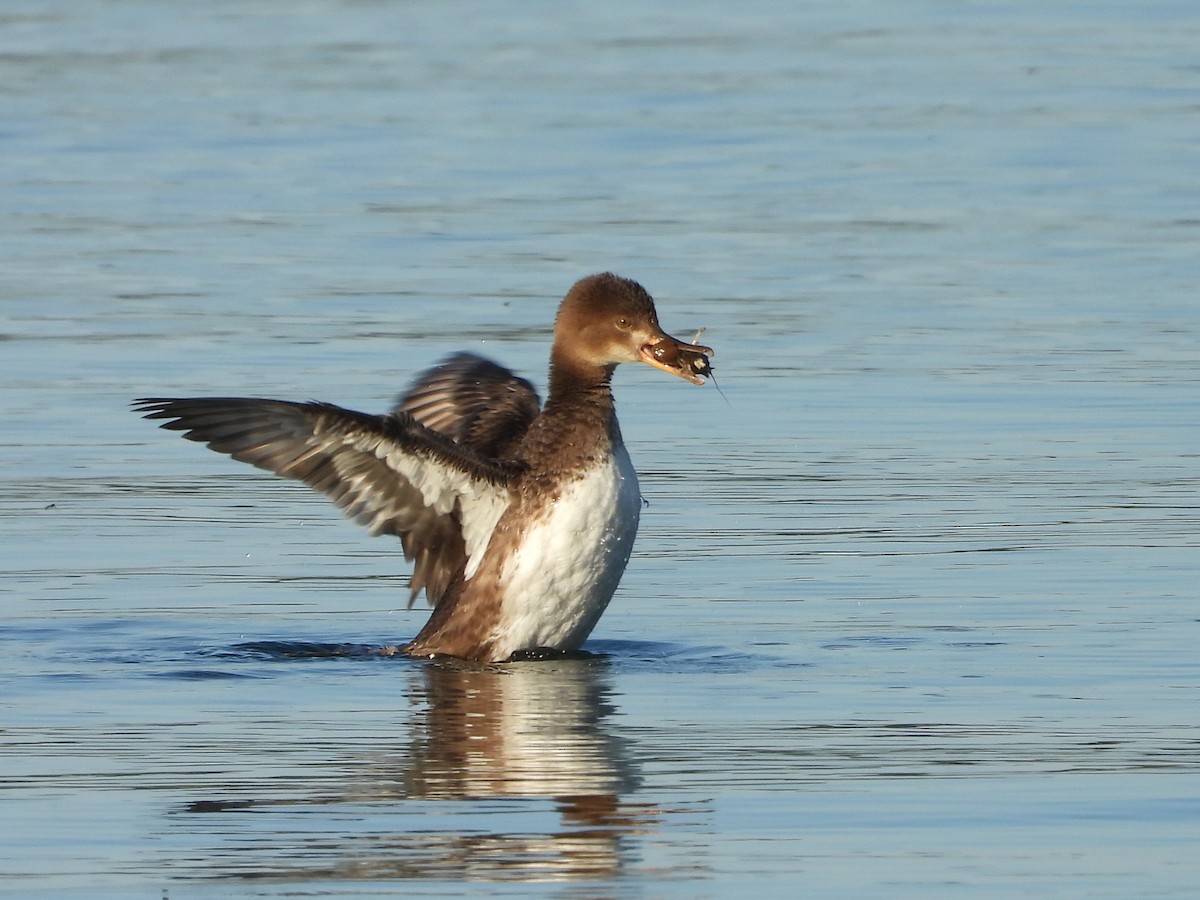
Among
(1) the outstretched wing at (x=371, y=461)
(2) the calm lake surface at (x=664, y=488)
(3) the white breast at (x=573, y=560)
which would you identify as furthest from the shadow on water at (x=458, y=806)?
(1) the outstretched wing at (x=371, y=461)

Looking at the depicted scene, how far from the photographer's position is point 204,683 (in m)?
8.01

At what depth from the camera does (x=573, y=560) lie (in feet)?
27.8

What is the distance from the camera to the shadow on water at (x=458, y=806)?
19.2ft

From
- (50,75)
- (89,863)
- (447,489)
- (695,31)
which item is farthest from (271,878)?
(695,31)

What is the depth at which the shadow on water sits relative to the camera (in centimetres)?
586

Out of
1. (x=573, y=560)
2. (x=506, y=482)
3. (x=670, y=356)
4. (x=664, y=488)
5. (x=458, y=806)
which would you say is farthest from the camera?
(x=664, y=488)

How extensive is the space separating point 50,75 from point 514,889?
19418mm

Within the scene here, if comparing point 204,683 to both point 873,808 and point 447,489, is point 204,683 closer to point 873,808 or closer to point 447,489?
point 447,489

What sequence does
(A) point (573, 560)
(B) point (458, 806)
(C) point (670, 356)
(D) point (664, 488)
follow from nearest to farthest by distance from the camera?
(B) point (458, 806) → (A) point (573, 560) → (C) point (670, 356) → (D) point (664, 488)

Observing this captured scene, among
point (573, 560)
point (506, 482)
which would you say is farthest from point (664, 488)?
point (573, 560)

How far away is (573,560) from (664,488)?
2.22 meters

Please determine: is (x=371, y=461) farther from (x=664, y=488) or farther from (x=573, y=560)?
(x=664, y=488)

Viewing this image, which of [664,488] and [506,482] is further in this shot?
[664,488]

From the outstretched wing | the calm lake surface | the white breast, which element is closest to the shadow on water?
the calm lake surface
